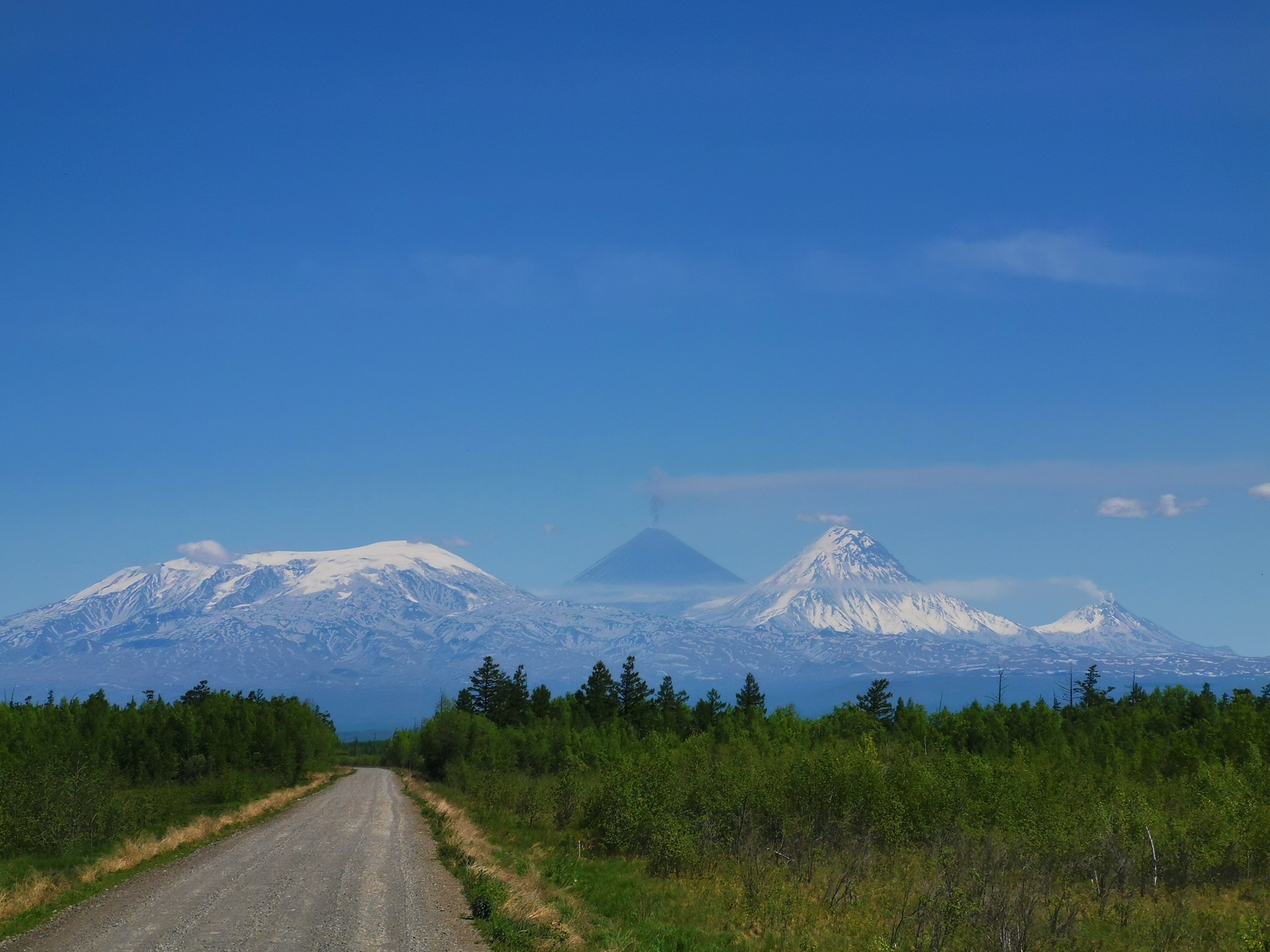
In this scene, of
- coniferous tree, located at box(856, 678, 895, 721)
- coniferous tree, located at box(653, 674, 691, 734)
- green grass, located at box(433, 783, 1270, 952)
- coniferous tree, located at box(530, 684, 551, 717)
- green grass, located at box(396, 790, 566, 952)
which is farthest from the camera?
coniferous tree, located at box(530, 684, 551, 717)

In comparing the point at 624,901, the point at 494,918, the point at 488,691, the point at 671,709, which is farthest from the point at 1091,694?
the point at 494,918

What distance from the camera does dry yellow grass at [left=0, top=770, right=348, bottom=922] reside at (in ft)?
83.9

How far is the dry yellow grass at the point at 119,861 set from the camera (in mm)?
25578

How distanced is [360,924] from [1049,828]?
80.6ft

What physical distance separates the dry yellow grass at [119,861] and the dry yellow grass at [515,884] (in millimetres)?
11228

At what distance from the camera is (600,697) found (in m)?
150

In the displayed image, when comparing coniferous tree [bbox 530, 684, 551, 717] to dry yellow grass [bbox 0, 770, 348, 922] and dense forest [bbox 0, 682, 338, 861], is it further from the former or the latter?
dry yellow grass [bbox 0, 770, 348, 922]

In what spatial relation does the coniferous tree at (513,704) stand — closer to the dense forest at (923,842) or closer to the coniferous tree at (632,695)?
the coniferous tree at (632,695)

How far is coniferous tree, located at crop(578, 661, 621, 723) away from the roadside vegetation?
122 ft

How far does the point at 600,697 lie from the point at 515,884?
397 feet

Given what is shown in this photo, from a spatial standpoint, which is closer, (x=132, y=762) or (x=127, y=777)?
(x=127, y=777)

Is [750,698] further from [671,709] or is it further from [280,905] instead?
[280,905]

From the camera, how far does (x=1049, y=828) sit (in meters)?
36.0

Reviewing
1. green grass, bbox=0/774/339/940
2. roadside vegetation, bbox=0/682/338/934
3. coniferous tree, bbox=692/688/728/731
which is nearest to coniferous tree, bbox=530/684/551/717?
coniferous tree, bbox=692/688/728/731
